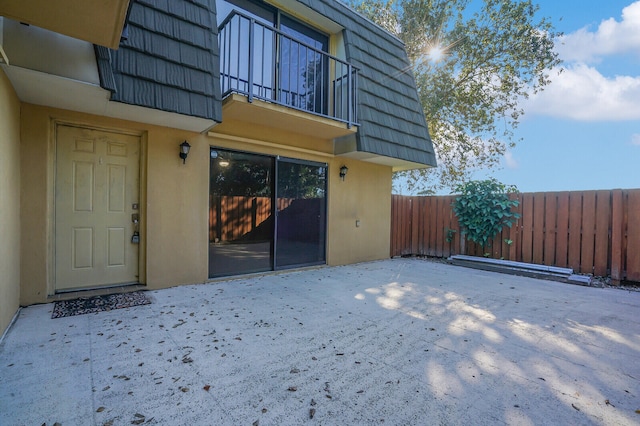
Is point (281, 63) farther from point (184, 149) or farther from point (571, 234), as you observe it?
point (571, 234)

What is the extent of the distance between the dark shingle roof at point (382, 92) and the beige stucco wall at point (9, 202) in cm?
456

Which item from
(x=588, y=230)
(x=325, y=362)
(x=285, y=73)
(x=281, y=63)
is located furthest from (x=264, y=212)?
(x=588, y=230)

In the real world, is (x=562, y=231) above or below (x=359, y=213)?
below

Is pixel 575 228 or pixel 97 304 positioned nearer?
pixel 97 304

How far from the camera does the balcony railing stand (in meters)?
4.85

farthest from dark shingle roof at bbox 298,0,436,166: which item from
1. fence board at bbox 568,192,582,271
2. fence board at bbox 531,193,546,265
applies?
fence board at bbox 568,192,582,271

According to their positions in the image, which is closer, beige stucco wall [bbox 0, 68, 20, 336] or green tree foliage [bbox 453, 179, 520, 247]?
beige stucco wall [bbox 0, 68, 20, 336]

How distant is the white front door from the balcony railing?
189cm

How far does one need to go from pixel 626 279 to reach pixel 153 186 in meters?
7.83

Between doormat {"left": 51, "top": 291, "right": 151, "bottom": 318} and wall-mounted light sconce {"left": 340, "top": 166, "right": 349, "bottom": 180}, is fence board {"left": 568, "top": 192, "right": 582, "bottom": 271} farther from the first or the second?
doormat {"left": 51, "top": 291, "right": 151, "bottom": 318}

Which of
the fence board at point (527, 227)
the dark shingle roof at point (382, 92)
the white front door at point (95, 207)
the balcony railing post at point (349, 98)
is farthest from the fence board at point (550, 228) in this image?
the white front door at point (95, 207)

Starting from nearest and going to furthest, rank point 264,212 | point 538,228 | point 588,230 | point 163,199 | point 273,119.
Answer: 1. point 163,199
2. point 273,119
3. point 588,230
4. point 264,212
5. point 538,228

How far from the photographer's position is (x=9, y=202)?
2836 millimetres

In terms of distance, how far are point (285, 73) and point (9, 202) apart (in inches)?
169
